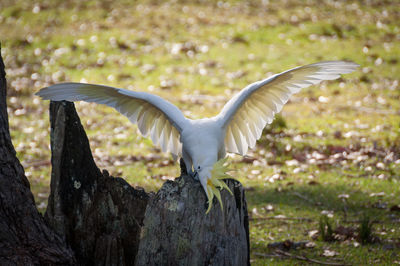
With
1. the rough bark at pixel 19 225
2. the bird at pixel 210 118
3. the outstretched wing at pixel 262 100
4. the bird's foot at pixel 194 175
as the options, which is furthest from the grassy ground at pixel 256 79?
the rough bark at pixel 19 225

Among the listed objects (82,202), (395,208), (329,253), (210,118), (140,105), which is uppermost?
(140,105)

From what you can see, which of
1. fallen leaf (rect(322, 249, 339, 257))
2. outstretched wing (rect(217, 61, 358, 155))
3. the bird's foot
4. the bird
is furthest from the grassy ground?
the bird's foot

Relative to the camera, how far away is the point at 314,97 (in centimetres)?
1014

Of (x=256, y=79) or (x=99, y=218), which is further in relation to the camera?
(x=256, y=79)

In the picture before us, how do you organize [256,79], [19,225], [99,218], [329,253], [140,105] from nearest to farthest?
1. [19,225]
2. [99,218]
3. [140,105]
4. [329,253]
5. [256,79]

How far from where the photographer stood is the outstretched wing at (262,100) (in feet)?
12.6

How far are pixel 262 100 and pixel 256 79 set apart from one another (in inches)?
271

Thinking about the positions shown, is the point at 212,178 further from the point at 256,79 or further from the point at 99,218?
the point at 256,79

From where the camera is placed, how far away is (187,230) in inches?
131

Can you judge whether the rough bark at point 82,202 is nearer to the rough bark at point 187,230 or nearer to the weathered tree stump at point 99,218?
the weathered tree stump at point 99,218

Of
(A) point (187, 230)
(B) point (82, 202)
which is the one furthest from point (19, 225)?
(A) point (187, 230)

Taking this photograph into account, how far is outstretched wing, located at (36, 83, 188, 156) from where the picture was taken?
3.73m

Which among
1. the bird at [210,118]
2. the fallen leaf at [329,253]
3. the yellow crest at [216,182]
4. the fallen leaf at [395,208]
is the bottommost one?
the fallen leaf at [329,253]

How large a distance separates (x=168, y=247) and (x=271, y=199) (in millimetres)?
2907
